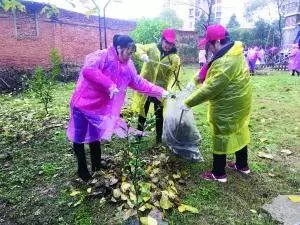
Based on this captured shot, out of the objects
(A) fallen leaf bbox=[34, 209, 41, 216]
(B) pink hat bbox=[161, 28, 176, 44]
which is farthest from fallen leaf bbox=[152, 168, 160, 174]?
(B) pink hat bbox=[161, 28, 176, 44]

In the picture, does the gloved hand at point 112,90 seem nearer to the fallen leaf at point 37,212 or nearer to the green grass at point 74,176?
the green grass at point 74,176

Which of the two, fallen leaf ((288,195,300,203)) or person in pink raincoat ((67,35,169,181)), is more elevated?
person in pink raincoat ((67,35,169,181))

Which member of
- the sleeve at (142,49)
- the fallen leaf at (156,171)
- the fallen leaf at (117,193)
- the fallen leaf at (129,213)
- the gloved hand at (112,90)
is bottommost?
the fallen leaf at (129,213)

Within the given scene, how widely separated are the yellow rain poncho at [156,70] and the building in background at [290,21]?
25.9m

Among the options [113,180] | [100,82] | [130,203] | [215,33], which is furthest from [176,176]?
[215,33]

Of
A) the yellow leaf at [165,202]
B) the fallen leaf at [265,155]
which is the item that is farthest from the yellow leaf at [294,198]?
the yellow leaf at [165,202]

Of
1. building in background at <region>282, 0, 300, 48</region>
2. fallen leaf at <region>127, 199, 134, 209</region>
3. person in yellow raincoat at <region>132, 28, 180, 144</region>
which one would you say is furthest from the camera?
building in background at <region>282, 0, 300, 48</region>

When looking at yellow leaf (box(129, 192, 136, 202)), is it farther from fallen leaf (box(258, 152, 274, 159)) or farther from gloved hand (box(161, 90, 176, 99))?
fallen leaf (box(258, 152, 274, 159))

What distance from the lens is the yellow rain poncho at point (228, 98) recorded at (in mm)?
3520

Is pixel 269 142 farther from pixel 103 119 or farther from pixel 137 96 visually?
pixel 103 119

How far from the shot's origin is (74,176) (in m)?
3.98

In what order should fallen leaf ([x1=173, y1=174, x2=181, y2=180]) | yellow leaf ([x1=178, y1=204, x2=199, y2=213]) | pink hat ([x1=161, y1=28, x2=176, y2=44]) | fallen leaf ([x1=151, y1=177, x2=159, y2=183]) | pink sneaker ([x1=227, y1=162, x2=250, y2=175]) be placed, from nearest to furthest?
1. yellow leaf ([x1=178, y1=204, x2=199, y2=213])
2. fallen leaf ([x1=151, y1=177, x2=159, y2=183])
3. fallen leaf ([x1=173, y1=174, x2=181, y2=180])
4. pink sneaker ([x1=227, y1=162, x2=250, y2=175])
5. pink hat ([x1=161, y1=28, x2=176, y2=44])

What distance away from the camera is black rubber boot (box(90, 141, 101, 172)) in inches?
155

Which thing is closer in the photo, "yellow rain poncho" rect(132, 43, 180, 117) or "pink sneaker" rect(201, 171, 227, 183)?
"pink sneaker" rect(201, 171, 227, 183)
